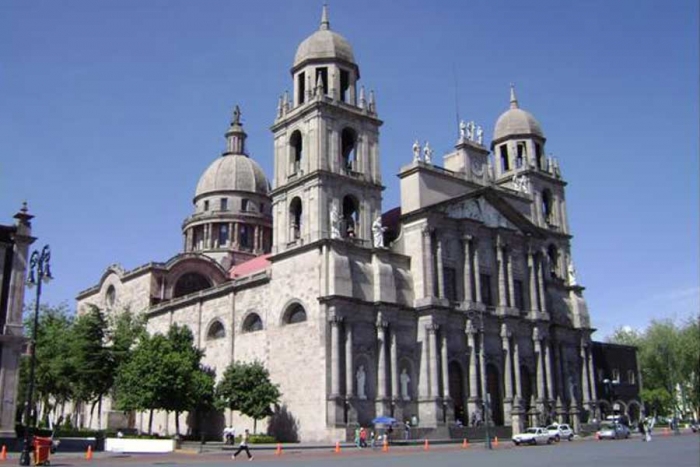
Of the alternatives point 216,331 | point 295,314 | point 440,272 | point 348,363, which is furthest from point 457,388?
point 216,331

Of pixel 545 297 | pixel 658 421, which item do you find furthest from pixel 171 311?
pixel 658 421

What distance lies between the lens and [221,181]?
3305 inches

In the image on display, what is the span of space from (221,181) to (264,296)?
3184cm

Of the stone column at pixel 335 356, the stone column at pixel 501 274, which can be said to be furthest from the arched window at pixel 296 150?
the stone column at pixel 501 274

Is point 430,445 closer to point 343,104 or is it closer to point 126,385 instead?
point 126,385

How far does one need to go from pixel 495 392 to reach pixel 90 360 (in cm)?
3077

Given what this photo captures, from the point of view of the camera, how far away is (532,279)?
62500mm

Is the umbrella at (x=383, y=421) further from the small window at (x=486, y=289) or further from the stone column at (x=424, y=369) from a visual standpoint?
the small window at (x=486, y=289)

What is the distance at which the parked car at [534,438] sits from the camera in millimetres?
45000

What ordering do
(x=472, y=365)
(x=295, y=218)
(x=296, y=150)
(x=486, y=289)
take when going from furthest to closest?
(x=486, y=289) < (x=296, y=150) < (x=295, y=218) < (x=472, y=365)

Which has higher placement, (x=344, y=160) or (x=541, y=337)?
(x=344, y=160)

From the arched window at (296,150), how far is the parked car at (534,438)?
25.0 metres

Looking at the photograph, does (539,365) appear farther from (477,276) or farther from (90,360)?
(90,360)

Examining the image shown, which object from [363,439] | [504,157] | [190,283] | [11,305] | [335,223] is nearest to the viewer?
[11,305]
